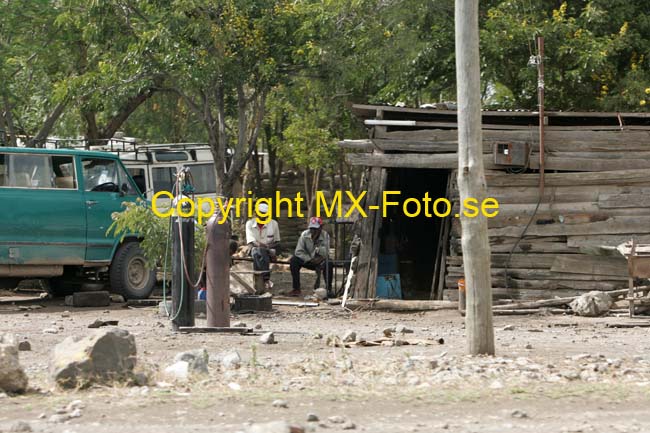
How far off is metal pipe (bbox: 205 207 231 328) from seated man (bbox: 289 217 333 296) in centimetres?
576

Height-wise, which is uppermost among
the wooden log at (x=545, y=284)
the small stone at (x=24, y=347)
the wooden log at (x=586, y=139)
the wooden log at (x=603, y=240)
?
the wooden log at (x=586, y=139)

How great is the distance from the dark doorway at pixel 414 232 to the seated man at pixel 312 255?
4.17 feet

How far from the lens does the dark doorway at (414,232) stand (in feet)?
68.0

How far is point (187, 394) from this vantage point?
8805 mm

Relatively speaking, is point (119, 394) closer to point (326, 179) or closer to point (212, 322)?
point (212, 322)

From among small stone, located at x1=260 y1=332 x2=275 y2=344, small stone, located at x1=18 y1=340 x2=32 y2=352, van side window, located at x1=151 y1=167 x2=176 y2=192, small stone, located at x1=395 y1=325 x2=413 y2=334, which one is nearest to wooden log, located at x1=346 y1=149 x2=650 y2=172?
small stone, located at x1=395 y1=325 x2=413 y2=334

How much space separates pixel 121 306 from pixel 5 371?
8.89 meters

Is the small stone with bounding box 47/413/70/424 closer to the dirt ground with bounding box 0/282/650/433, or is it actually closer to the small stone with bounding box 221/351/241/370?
the dirt ground with bounding box 0/282/650/433

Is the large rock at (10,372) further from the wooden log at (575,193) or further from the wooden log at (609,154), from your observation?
the wooden log at (609,154)

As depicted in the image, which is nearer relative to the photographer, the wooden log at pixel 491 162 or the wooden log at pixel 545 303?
the wooden log at pixel 545 303

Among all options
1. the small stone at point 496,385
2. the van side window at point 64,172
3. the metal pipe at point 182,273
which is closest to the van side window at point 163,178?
the van side window at point 64,172

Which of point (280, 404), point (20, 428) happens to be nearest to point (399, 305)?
point (280, 404)

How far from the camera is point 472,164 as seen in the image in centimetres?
1072

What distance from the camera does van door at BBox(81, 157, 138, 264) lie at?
1780cm
